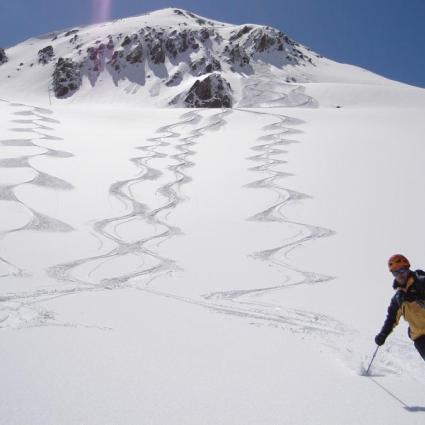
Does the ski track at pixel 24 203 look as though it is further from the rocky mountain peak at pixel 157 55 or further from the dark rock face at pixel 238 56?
the dark rock face at pixel 238 56

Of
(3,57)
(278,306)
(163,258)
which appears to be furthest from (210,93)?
(3,57)

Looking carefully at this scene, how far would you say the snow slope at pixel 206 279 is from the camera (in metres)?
4.95

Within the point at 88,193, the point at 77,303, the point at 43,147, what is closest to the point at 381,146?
the point at 88,193

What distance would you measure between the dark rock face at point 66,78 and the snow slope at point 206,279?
91.6m

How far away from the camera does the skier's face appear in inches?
196

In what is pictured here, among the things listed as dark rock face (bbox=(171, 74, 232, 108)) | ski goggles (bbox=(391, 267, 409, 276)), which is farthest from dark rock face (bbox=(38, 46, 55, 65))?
ski goggles (bbox=(391, 267, 409, 276))

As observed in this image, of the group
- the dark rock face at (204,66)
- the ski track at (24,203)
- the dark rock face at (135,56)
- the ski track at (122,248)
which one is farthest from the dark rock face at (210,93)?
the ski track at (122,248)

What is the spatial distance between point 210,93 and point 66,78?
177ft

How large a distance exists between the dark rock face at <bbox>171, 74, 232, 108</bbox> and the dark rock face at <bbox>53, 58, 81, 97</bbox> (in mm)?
44673

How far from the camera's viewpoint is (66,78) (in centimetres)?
11356

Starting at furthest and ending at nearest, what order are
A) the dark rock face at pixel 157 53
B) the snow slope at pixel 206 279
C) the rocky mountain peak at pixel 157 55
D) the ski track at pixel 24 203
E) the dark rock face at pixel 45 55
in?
the dark rock face at pixel 45 55, the dark rock face at pixel 157 53, the rocky mountain peak at pixel 157 55, the ski track at pixel 24 203, the snow slope at pixel 206 279

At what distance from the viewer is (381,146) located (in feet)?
82.3

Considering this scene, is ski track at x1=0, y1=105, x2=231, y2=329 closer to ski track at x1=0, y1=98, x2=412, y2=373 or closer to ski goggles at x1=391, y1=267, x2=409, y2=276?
ski track at x1=0, y1=98, x2=412, y2=373

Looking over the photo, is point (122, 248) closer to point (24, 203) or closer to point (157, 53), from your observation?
point (24, 203)
